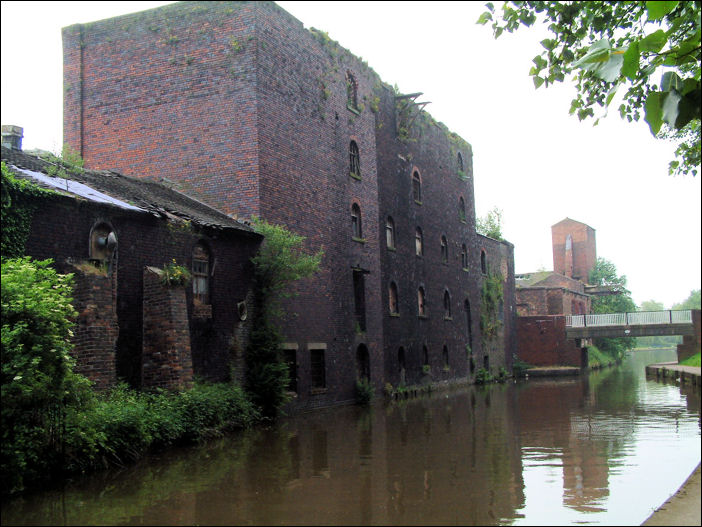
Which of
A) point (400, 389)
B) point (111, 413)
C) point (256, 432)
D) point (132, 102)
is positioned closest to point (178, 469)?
point (111, 413)

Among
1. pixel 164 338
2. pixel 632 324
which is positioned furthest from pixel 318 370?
pixel 632 324

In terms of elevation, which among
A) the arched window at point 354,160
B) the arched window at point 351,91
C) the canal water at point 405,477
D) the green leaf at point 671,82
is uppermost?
the arched window at point 351,91

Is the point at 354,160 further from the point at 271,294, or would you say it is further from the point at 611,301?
the point at 611,301

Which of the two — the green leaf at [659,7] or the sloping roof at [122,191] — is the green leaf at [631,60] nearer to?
the green leaf at [659,7]

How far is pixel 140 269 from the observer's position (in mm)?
16844

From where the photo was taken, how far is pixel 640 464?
11383 millimetres

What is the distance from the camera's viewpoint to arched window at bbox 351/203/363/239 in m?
26.3

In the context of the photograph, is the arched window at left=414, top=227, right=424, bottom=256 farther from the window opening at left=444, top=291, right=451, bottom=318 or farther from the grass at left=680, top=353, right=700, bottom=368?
the grass at left=680, top=353, right=700, bottom=368

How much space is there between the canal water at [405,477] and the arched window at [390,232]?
1105 cm

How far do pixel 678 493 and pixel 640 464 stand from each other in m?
3.14

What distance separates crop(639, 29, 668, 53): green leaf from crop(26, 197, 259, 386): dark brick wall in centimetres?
1321

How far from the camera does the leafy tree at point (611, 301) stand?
202ft

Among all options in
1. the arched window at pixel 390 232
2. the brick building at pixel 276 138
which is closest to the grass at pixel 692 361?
the brick building at pixel 276 138

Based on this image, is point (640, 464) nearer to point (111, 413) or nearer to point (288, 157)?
point (111, 413)
